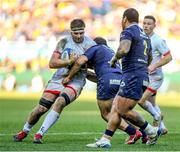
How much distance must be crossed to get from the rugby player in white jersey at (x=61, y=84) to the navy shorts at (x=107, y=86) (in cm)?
42

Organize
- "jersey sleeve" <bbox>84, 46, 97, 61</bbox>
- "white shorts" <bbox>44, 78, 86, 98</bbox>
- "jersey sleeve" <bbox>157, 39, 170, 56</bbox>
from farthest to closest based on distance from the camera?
"jersey sleeve" <bbox>157, 39, 170, 56</bbox> < "white shorts" <bbox>44, 78, 86, 98</bbox> < "jersey sleeve" <bbox>84, 46, 97, 61</bbox>

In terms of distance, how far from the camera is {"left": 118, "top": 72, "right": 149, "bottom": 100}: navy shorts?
1091cm

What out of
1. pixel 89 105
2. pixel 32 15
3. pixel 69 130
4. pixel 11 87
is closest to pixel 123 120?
pixel 69 130

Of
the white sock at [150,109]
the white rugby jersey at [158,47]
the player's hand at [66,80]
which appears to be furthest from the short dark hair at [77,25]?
the white rugby jersey at [158,47]

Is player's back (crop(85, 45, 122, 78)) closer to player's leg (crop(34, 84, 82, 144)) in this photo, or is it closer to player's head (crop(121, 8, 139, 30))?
player's leg (crop(34, 84, 82, 144))

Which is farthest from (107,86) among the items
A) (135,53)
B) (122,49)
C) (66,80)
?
(122,49)

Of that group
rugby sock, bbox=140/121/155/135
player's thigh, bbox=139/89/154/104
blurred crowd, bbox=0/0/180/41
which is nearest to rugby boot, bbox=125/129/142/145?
rugby sock, bbox=140/121/155/135

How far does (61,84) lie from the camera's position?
12383mm

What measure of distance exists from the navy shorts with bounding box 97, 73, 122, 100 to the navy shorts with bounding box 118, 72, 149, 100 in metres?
1.03

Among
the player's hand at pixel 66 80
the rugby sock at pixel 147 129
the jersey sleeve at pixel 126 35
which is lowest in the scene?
the rugby sock at pixel 147 129

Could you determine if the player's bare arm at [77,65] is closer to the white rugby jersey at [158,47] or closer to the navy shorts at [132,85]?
the navy shorts at [132,85]

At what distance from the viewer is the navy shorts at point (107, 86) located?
39.4 ft

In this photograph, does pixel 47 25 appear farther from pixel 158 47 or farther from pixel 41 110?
pixel 41 110

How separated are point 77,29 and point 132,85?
171cm
